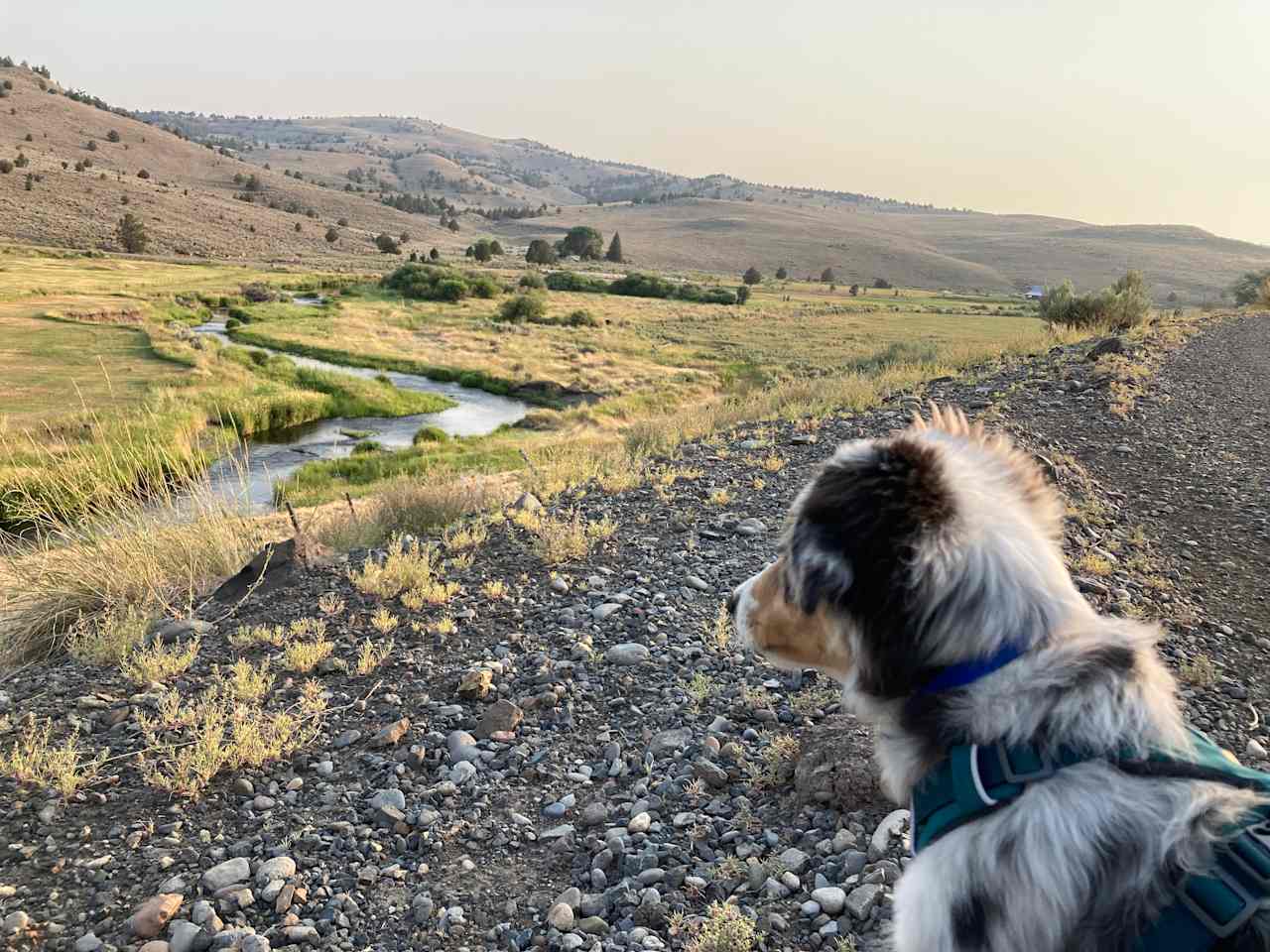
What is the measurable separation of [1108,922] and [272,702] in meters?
5.49

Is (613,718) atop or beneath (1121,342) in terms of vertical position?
beneath

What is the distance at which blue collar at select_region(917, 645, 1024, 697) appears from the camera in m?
2.30

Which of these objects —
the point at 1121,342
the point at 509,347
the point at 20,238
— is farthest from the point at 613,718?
the point at 20,238

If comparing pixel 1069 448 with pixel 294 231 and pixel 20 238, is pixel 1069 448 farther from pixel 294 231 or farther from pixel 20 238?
pixel 294 231

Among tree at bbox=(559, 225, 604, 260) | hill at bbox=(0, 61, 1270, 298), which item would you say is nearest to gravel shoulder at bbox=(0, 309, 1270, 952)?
hill at bbox=(0, 61, 1270, 298)

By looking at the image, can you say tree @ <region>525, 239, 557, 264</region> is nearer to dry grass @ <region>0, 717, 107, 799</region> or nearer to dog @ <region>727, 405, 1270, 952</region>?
dry grass @ <region>0, 717, 107, 799</region>

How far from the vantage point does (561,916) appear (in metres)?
3.81

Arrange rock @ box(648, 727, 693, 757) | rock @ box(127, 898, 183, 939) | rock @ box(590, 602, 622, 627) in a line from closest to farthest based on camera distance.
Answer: rock @ box(127, 898, 183, 939) → rock @ box(648, 727, 693, 757) → rock @ box(590, 602, 622, 627)

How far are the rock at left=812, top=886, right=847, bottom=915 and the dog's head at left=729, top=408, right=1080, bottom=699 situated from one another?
1.59 meters

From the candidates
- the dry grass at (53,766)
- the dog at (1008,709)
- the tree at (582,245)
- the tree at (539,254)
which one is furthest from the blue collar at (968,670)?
the tree at (582,245)

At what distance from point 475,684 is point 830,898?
120 inches

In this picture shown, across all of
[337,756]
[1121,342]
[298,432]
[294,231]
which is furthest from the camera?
[294,231]

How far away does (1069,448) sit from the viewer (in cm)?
1230

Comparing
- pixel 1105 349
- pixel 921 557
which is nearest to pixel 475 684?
pixel 921 557
